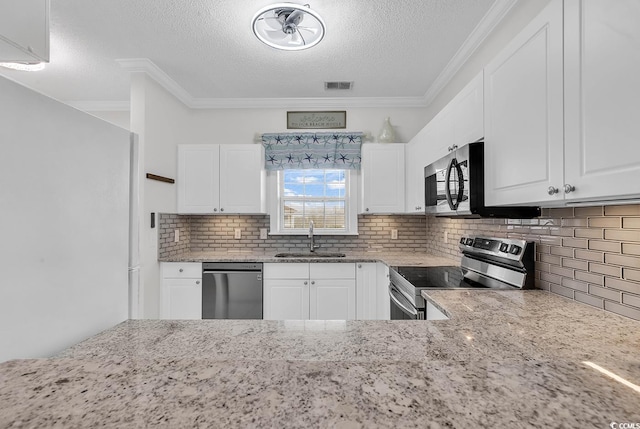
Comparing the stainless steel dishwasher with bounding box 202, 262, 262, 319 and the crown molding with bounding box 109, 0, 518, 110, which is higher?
the crown molding with bounding box 109, 0, 518, 110

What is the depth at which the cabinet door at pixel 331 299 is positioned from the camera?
120 inches

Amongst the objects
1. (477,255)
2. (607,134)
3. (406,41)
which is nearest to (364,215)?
(477,255)

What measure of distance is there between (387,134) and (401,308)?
2003 mm

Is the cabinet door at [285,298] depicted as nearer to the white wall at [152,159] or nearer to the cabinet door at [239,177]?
the cabinet door at [239,177]

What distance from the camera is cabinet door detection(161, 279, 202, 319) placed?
300 centimetres

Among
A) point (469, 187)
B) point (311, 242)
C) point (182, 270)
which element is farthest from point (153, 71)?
point (469, 187)

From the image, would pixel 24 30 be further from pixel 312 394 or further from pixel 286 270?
pixel 286 270

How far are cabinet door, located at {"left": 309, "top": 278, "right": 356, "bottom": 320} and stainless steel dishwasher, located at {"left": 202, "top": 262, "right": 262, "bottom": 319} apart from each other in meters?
0.54

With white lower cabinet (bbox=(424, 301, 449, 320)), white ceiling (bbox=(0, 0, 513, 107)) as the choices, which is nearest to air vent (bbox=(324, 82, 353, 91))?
white ceiling (bbox=(0, 0, 513, 107))

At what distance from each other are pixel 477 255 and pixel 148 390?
217cm

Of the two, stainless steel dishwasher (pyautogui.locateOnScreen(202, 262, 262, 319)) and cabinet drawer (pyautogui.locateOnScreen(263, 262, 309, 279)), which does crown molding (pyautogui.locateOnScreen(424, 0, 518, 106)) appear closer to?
cabinet drawer (pyautogui.locateOnScreen(263, 262, 309, 279))

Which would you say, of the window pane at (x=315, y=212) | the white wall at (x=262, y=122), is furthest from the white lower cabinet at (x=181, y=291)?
the white wall at (x=262, y=122)

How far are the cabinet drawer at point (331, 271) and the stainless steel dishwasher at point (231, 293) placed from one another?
21.3 inches

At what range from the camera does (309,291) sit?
3.04 meters
